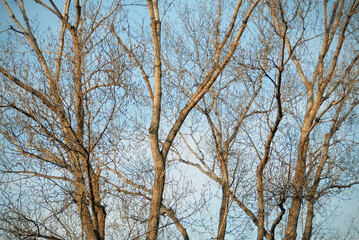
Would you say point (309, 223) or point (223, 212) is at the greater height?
point (309, 223)

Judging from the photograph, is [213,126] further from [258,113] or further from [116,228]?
[116,228]

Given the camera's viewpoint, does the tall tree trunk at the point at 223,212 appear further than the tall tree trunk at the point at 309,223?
No

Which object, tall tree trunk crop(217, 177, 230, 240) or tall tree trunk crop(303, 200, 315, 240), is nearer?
tall tree trunk crop(217, 177, 230, 240)

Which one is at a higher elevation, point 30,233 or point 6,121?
point 6,121

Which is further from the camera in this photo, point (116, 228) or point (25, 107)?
point (116, 228)

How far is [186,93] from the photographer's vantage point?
9836 millimetres

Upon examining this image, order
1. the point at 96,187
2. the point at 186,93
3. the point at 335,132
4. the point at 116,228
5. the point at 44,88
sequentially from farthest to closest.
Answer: the point at 186,93 → the point at 335,132 → the point at 116,228 → the point at 96,187 → the point at 44,88

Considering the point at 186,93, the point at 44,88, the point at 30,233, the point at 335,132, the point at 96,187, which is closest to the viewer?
the point at 44,88

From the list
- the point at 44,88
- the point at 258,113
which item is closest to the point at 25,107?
the point at 44,88

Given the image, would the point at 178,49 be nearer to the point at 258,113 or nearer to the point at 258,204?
the point at 258,113

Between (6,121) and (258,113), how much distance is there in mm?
5899

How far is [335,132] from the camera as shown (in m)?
9.05

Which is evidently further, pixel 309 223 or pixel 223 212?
pixel 309 223

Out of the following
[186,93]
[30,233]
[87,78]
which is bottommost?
[30,233]
